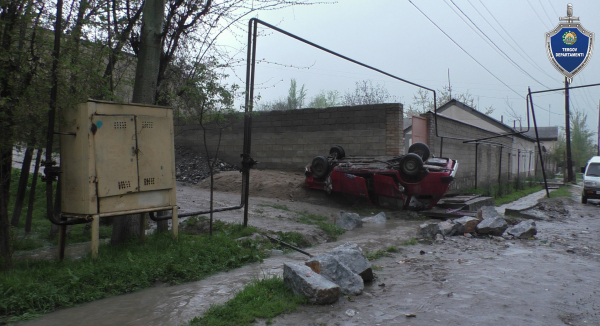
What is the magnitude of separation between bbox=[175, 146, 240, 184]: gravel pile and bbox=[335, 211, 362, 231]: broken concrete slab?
686 centimetres

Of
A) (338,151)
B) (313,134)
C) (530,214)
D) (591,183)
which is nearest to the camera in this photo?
(530,214)

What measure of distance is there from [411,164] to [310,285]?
7358mm

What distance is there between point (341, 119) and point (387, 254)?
786 centimetres

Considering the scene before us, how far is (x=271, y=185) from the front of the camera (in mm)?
12938

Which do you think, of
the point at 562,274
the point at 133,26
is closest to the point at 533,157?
the point at 562,274

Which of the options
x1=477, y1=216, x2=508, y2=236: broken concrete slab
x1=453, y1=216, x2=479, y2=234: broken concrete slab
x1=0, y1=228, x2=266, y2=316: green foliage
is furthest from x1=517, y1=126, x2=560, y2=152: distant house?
x1=0, y1=228, x2=266, y2=316: green foliage

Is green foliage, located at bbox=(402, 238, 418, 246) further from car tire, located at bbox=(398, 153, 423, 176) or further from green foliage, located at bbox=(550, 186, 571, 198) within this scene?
green foliage, located at bbox=(550, 186, 571, 198)

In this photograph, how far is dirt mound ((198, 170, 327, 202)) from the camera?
12.6 metres

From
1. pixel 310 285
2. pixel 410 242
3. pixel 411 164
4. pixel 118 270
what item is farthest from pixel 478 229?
pixel 118 270

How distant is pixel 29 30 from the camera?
4879 mm

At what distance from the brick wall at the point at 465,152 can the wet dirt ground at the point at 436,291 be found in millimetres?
7683

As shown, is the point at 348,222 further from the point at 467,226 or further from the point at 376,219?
the point at 467,226

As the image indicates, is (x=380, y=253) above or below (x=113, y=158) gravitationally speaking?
below

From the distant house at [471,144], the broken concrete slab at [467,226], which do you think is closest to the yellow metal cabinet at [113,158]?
the broken concrete slab at [467,226]
